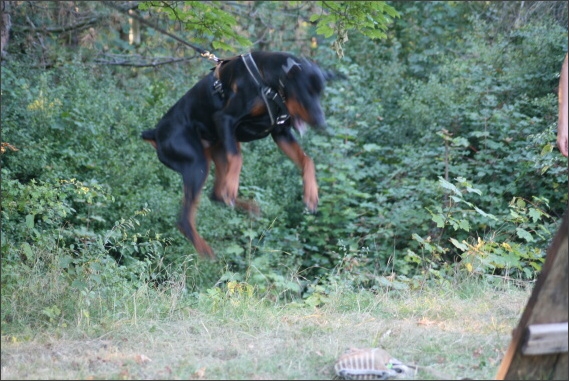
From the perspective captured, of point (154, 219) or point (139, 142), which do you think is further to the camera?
point (139, 142)

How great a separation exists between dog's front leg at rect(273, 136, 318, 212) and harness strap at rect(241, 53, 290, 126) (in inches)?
15.5

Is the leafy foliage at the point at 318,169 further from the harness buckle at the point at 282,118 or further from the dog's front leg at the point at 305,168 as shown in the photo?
the harness buckle at the point at 282,118

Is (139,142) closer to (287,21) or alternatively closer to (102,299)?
(287,21)

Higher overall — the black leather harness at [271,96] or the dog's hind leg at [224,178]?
the black leather harness at [271,96]

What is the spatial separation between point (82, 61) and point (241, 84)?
26.4 ft

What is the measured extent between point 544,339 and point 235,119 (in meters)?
2.32

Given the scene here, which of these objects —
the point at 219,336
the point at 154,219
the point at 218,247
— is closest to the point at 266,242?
the point at 218,247

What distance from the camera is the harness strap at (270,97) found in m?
4.80

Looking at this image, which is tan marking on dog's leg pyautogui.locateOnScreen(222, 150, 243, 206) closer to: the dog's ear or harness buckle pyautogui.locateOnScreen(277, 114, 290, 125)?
harness buckle pyautogui.locateOnScreen(277, 114, 290, 125)

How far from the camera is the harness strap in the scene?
4.80 meters

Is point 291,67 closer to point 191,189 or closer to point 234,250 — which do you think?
point 191,189

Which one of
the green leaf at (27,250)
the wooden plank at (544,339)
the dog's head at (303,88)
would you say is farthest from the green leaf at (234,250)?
the wooden plank at (544,339)

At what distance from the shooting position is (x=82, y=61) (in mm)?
12336

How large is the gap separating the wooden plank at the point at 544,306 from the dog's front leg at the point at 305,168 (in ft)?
5.15
